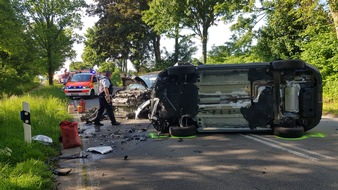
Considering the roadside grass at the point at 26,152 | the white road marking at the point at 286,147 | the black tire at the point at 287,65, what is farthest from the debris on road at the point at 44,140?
the black tire at the point at 287,65

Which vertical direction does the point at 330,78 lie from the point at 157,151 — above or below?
above

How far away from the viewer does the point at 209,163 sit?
519cm

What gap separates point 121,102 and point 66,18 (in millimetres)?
26846

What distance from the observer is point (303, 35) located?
18.0 meters

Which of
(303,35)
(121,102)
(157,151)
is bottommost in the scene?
(157,151)

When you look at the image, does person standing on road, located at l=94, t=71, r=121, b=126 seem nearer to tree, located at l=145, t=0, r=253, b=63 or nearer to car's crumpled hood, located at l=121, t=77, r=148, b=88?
car's crumpled hood, located at l=121, t=77, r=148, b=88

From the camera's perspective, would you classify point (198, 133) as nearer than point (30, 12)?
Yes

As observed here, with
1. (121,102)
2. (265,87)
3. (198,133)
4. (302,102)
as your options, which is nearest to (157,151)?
(198,133)

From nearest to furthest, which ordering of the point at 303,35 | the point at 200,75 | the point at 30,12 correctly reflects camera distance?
the point at 200,75, the point at 303,35, the point at 30,12

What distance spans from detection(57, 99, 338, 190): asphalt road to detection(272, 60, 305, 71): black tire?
1547mm

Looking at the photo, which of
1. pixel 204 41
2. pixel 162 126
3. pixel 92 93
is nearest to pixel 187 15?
pixel 204 41

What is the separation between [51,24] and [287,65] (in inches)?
1267

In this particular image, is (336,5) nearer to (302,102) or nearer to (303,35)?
(303,35)

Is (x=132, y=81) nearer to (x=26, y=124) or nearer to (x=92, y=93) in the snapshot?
(x=26, y=124)
